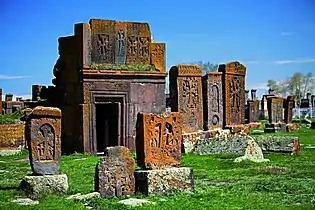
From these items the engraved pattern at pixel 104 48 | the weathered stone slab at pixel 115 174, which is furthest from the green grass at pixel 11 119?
the weathered stone slab at pixel 115 174

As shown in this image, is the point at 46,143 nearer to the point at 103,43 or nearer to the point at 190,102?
the point at 103,43

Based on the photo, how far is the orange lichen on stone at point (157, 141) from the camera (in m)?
9.90

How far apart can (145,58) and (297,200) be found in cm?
1229

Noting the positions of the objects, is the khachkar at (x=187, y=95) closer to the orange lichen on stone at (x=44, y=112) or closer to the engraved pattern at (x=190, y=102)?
the engraved pattern at (x=190, y=102)

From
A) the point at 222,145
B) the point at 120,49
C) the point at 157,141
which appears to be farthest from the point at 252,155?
the point at 120,49

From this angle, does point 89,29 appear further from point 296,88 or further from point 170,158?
point 296,88

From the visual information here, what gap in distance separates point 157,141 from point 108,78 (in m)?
9.64

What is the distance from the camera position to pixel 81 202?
29.0 ft

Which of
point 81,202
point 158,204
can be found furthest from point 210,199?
point 81,202

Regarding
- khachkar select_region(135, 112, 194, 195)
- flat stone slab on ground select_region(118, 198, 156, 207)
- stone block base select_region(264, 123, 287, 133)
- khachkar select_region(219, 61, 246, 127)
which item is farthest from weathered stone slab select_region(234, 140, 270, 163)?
stone block base select_region(264, 123, 287, 133)

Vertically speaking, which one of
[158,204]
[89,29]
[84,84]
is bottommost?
[158,204]

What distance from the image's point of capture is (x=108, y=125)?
70.0ft

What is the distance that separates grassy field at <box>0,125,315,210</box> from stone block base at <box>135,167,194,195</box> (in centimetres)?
18

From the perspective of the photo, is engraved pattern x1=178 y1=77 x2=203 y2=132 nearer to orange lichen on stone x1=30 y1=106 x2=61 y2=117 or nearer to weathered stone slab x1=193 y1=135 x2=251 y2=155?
weathered stone slab x1=193 y1=135 x2=251 y2=155
